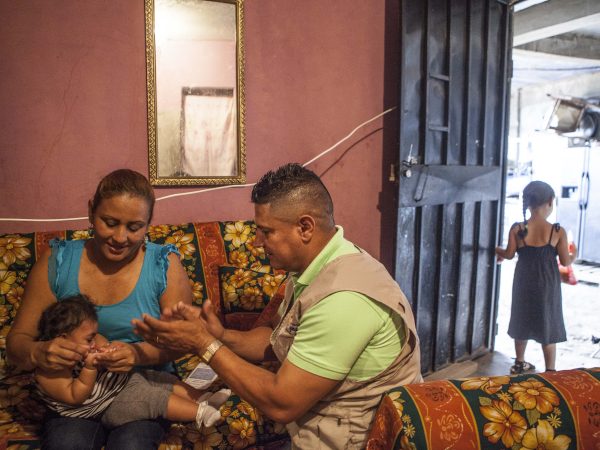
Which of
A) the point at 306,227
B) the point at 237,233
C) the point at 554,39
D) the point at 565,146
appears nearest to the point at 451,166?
the point at 237,233

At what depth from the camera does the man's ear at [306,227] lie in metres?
1.34

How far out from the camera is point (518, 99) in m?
9.49

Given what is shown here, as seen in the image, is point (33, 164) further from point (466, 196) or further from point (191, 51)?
point (466, 196)

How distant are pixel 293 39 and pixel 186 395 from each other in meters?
2.30

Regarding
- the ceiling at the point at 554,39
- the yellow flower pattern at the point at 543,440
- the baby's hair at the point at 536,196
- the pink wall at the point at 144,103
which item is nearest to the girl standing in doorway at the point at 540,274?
the baby's hair at the point at 536,196

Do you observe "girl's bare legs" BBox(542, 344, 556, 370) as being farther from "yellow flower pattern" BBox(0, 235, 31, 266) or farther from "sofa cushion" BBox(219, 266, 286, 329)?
"yellow flower pattern" BBox(0, 235, 31, 266)

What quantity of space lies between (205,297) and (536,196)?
2.40m

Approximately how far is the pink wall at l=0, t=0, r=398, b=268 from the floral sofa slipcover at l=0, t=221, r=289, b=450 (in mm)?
376

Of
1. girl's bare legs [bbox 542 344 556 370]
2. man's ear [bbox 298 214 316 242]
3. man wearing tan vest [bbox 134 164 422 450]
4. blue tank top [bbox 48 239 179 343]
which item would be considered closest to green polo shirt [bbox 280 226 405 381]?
man wearing tan vest [bbox 134 164 422 450]

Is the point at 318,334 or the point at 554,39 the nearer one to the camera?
the point at 318,334

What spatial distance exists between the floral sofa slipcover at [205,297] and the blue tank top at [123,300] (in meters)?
0.40

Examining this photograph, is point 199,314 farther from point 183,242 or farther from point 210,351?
point 183,242

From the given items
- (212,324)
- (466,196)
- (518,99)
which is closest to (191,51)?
(212,324)

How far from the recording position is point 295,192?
1343 millimetres
